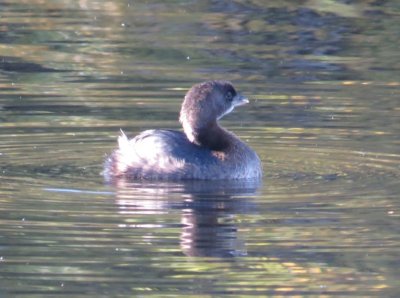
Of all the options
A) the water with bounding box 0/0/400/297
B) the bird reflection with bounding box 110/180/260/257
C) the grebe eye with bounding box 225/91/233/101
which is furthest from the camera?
the grebe eye with bounding box 225/91/233/101

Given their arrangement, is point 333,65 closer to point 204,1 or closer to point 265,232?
point 204,1

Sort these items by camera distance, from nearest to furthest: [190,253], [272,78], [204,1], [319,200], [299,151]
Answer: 1. [190,253]
2. [319,200]
3. [299,151]
4. [272,78]
5. [204,1]

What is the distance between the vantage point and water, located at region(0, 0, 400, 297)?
8898 mm

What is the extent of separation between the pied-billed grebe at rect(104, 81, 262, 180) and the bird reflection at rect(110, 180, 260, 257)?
12 centimetres

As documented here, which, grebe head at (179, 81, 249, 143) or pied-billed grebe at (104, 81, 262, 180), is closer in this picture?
pied-billed grebe at (104, 81, 262, 180)

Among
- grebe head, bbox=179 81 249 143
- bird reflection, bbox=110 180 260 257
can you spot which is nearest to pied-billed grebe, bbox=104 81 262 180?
grebe head, bbox=179 81 249 143

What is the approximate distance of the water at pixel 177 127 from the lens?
8.90 meters

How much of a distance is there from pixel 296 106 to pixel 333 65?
2.80 m

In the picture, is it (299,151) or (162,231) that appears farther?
(299,151)

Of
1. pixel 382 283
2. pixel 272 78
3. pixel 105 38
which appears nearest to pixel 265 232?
pixel 382 283

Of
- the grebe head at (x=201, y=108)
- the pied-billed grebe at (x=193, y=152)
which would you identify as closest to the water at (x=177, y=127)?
the pied-billed grebe at (x=193, y=152)

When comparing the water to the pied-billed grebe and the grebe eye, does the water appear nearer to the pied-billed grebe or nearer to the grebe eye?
the pied-billed grebe

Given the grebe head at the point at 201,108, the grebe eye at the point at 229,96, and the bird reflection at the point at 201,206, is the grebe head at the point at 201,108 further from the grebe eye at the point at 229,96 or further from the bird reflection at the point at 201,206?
the bird reflection at the point at 201,206

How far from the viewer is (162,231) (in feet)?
32.3
